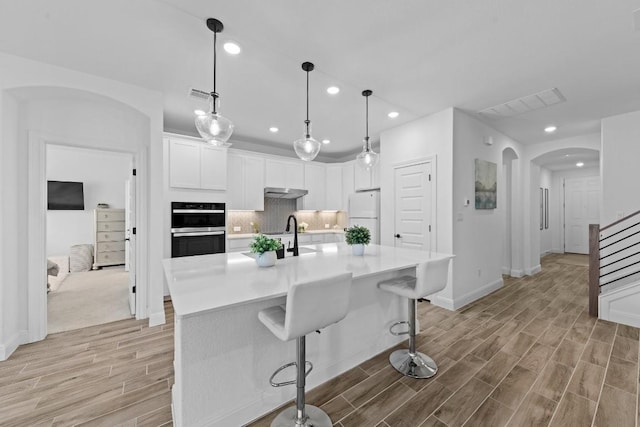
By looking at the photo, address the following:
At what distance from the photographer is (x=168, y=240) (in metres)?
3.84

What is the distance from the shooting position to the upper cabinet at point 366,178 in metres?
5.31

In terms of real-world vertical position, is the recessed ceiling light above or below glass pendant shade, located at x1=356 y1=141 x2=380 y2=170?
above

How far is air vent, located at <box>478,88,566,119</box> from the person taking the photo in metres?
3.14

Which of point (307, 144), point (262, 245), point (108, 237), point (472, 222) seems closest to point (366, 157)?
point (307, 144)

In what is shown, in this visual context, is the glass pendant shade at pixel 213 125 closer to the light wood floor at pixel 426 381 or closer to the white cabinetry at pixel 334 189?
the light wood floor at pixel 426 381

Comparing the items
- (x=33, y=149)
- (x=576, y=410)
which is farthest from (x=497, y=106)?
(x=33, y=149)

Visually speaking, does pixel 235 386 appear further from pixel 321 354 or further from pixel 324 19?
pixel 324 19

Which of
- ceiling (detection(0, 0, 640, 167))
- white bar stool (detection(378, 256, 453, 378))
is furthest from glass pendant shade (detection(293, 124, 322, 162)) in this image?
white bar stool (detection(378, 256, 453, 378))

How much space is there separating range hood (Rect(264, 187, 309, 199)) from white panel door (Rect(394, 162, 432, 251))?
2058 millimetres

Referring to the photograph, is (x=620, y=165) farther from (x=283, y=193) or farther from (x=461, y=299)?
(x=283, y=193)

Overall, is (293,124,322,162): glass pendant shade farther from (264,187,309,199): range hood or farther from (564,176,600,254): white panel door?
(564,176,600,254): white panel door

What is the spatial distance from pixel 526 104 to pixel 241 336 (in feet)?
13.6

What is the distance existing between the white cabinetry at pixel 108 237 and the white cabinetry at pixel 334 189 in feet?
16.2

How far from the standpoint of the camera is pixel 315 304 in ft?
4.76
